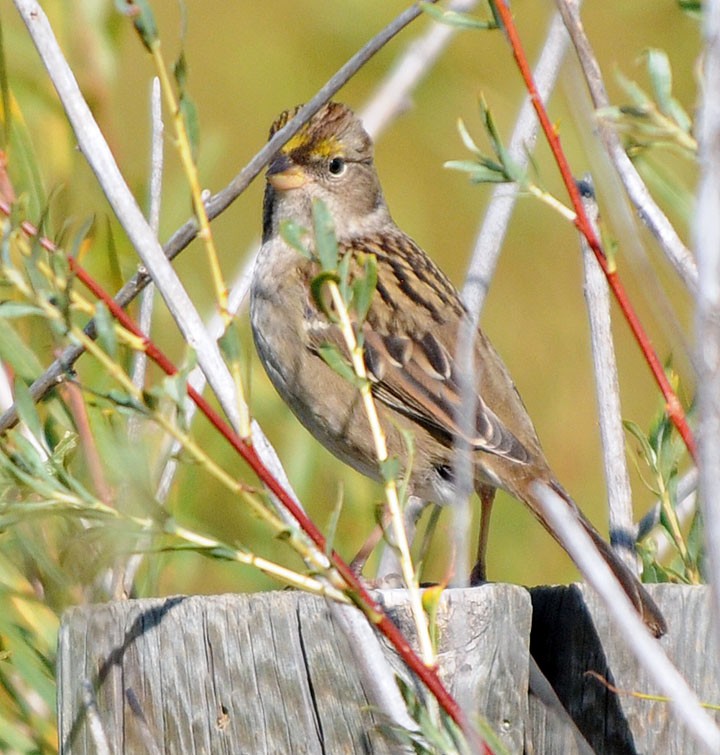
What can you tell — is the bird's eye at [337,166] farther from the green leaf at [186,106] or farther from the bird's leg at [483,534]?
the green leaf at [186,106]

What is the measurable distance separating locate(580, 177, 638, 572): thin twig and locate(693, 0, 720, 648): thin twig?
A: 138 centimetres

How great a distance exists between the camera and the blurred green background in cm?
301

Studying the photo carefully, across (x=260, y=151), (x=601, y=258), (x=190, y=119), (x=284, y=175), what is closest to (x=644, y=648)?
(x=601, y=258)

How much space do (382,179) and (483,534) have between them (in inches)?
80.8

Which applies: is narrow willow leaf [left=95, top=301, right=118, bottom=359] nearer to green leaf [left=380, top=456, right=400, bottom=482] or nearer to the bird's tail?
green leaf [left=380, top=456, right=400, bottom=482]

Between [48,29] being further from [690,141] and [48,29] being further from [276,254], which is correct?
[276,254]

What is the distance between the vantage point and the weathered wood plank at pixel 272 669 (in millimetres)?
1810

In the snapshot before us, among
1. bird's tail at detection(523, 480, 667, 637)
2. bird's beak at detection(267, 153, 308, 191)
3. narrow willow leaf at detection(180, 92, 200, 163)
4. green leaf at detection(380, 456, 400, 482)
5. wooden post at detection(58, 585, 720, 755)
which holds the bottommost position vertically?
wooden post at detection(58, 585, 720, 755)

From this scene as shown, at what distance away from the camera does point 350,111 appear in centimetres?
381

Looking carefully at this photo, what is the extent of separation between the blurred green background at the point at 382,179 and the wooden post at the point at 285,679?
72cm

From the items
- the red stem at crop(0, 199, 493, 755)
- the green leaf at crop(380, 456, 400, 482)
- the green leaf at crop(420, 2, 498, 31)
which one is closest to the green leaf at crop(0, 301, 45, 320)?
the red stem at crop(0, 199, 493, 755)

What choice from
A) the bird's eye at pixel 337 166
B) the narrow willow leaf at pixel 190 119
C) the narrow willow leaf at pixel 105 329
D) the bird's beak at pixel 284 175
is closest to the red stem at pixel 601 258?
the narrow willow leaf at pixel 190 119

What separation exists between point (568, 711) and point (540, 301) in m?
2.89

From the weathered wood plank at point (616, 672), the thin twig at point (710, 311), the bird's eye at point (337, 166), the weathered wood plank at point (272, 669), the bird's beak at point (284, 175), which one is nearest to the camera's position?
the thin twig at point (710, 311)
